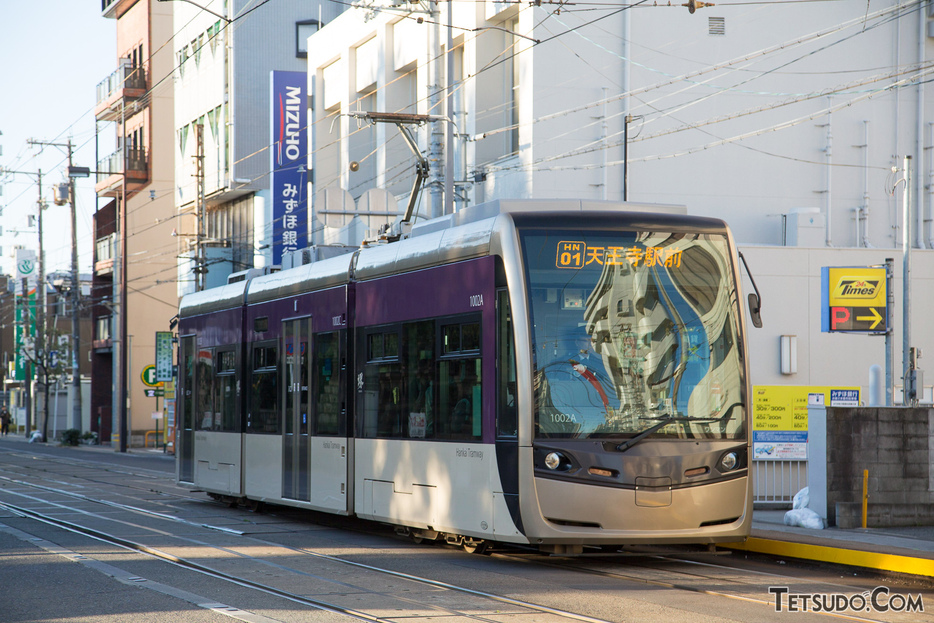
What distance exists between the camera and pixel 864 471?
15.3 m

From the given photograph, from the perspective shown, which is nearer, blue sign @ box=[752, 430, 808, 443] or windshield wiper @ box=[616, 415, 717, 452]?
windshield wiper @ box=[616, 415, 717, 452]

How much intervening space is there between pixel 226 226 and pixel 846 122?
1159 inches

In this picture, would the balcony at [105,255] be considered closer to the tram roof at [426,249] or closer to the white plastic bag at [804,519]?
the tram roof at [426,249]

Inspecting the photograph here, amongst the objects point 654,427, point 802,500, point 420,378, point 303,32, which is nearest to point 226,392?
point 420,378

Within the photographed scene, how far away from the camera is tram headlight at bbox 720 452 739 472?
1099cm

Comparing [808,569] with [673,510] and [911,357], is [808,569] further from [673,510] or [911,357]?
[911,357]

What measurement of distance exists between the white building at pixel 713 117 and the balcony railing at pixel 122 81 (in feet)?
108

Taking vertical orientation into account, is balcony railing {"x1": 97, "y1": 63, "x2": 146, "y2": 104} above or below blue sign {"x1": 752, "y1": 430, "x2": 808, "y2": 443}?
above

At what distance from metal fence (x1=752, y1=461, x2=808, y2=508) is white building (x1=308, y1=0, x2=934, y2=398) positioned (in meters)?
10.7

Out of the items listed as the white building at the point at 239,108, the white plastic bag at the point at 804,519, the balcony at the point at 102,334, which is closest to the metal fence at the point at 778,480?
the white plastic bag at the point at 804,519

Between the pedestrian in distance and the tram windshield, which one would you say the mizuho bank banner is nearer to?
the tram windshield

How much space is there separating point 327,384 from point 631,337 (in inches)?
202

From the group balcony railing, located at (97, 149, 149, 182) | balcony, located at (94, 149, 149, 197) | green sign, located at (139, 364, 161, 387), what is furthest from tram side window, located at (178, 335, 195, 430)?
balcony railing, located at (97, 149, 149, 182)

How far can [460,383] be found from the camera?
11.7 metres
